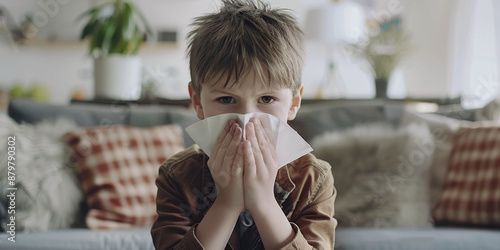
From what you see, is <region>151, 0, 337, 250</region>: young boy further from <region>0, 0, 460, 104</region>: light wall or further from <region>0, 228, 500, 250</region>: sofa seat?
A: <region>0, 0, 460, 104</region>: light wall

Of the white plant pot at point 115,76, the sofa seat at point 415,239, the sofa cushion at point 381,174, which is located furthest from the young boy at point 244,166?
the white plant pot at point 115,76

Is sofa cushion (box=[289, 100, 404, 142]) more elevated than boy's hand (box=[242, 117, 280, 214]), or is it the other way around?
boy's hand (box=[242, 117, 280, 214])

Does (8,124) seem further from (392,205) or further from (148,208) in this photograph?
(392,205)

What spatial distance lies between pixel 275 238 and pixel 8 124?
1161mm

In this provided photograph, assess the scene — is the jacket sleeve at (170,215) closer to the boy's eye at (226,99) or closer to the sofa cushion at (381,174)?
the boy's eye at (226,99)

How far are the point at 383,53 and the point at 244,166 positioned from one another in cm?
186

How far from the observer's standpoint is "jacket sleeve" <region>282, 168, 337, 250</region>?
71 cm

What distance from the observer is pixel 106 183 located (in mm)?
1504

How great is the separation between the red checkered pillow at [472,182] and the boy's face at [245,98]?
3.51 ft

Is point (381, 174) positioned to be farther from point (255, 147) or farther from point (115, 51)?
point (115, 51)

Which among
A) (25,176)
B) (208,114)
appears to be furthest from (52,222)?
(208,114)

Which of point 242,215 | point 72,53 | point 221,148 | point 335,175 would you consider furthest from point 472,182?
point 72,53

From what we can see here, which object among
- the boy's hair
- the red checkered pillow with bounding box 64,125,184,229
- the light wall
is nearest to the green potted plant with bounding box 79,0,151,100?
the red checkered pillow with bounding box 64,125,184,229

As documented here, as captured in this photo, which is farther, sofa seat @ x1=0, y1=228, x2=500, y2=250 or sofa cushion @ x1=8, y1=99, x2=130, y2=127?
sofa cushion @ x1=8, y1=99, x2=130, y2=127
